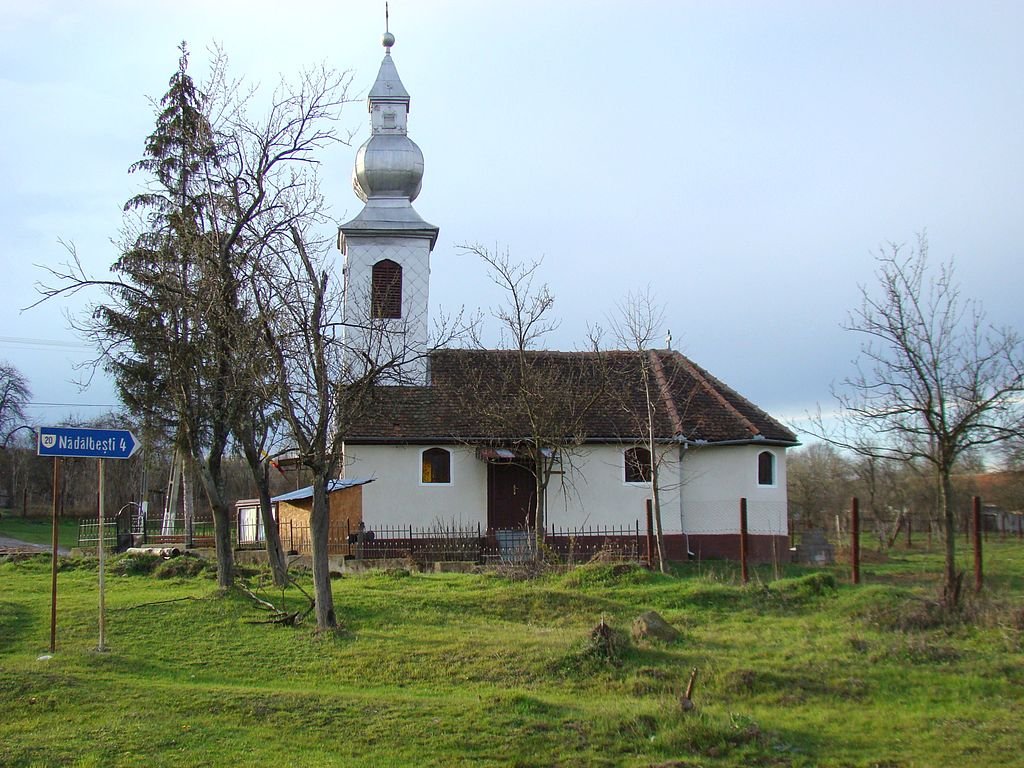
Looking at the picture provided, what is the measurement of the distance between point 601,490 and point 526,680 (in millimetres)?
15921

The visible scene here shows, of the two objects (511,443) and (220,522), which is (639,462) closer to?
(511,443)

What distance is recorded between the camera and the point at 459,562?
21875 mm

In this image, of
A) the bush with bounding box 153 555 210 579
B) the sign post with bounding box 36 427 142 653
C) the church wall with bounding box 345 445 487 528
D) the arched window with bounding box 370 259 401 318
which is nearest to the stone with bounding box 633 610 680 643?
the sign post with bounding box 36 427 142 653

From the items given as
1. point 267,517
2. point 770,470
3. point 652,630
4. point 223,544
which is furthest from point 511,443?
point 652,630

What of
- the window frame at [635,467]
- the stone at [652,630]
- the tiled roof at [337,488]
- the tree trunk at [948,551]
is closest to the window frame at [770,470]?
the window frame at [635,467]

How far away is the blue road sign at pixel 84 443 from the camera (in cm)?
1252

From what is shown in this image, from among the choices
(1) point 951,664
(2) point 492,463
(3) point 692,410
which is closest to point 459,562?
(2) point 492,463

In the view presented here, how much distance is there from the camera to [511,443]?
87.9 ft

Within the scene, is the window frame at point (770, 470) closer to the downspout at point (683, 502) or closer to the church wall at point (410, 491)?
the downspout at point (683, 502)

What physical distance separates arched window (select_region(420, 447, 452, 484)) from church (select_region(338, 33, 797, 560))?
3 cm

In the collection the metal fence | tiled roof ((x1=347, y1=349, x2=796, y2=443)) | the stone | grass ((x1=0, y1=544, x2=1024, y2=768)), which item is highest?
tiled roof ((x1=347, y1=349, x2=796, y2=443))

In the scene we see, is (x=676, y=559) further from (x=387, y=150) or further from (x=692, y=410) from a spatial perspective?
(x=387, y=150)

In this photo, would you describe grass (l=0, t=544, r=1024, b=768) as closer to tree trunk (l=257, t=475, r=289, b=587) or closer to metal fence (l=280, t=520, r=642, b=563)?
tree trunk (l=257, t=475, r=289, b=587)

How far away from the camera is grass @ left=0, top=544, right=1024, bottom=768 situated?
9.27 meters
